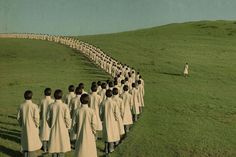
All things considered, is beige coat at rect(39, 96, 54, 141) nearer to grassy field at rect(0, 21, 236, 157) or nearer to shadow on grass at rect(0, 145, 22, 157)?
shadow on grass at rect(0, 145, 22, 157)

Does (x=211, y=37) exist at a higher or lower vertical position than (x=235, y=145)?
higher

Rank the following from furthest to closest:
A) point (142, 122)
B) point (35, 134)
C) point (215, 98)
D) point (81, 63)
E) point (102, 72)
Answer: point (81, 63), point (102, 72), point (215, 98), point (142, 122), point (35, 134)

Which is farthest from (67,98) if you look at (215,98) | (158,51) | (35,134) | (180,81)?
(158,51)

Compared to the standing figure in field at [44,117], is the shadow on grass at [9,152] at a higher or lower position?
lower

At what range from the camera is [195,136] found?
20.2 metres

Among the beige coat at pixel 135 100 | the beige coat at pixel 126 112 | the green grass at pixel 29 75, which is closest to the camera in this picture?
the beige coat at pixel 126 112

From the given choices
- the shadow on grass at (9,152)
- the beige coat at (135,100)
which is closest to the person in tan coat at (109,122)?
the shadow on grass at (9,152)

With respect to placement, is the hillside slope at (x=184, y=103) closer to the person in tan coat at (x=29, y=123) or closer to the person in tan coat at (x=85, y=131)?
the person in tan coat at (x=85, y=131)

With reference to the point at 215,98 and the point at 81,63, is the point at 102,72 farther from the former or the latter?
the point at 215,98

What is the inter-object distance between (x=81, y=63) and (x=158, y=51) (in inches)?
850

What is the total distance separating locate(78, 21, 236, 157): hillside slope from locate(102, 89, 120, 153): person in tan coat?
1.54ft

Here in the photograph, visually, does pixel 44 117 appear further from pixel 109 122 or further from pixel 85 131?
pixel 85 131

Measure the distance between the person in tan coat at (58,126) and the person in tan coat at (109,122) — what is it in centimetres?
232

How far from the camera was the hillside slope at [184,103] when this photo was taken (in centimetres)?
1822
